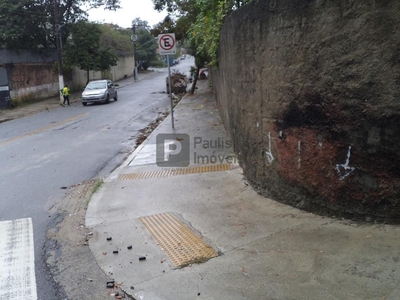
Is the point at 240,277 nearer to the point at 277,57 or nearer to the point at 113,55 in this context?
the point at 277,57

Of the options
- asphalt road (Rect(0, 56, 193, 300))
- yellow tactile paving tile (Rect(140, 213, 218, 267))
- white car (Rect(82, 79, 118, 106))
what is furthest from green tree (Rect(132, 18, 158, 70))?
yellow tactile paving tile (Rect(140, 213, 218, 267))

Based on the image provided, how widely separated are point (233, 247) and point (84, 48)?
108 feet

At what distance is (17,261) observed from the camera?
4.80m

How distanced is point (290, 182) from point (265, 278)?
6.32 feet

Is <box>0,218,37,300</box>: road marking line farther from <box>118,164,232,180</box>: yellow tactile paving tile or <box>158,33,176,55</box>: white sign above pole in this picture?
<box>158,33,176,55</box>: white sign above pole

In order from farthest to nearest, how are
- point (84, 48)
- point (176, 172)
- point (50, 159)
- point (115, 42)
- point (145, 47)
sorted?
point (145, 47), point (115, 42), point (84, 48), point (50, 159), point (176, 172)

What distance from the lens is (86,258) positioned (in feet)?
15.9

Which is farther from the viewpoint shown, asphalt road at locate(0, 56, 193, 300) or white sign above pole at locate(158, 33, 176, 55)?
white sign above pole at locate(158, 33, 176, 55)

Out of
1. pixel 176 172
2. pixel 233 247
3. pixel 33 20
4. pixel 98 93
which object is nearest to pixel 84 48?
pixel 33 20

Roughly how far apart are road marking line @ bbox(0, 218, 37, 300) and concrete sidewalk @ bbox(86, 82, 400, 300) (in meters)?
0.79

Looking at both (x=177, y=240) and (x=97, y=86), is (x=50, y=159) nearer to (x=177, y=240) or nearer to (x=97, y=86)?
(x=177, y=240)

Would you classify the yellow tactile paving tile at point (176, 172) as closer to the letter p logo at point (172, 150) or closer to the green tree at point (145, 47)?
the letter p logo at point (172, 150)

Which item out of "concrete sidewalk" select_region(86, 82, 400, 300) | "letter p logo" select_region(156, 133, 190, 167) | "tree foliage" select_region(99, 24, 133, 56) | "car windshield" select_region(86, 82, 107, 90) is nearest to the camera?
"concrete sidewalk" select_region(86, 82, 400, 300)

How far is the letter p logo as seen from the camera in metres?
9.25
